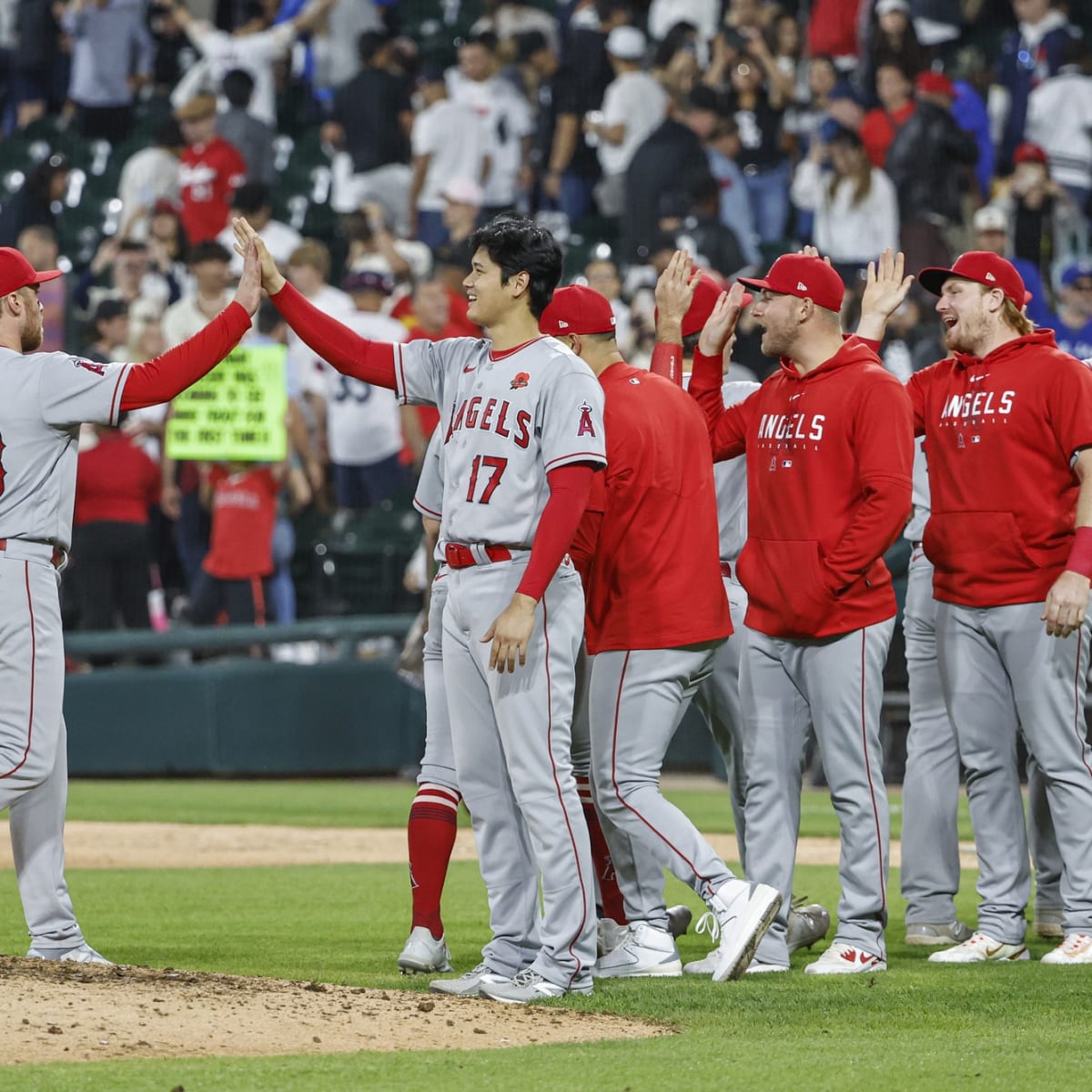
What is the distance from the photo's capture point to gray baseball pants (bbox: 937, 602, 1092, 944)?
6184 millimetres

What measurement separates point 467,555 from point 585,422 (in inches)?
18.6

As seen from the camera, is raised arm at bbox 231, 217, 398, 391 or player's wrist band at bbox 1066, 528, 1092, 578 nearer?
raised arm at bbox 231, 217, 398, 391

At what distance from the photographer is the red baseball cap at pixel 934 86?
14.9 meters

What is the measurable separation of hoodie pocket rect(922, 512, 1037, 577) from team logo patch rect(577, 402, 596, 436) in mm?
1621

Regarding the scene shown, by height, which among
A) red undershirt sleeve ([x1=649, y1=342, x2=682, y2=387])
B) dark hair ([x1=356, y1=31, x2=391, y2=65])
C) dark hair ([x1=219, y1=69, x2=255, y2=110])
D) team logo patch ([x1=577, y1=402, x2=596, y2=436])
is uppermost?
dark hair ([x1=356, y1=31, x2=391, y2=65])

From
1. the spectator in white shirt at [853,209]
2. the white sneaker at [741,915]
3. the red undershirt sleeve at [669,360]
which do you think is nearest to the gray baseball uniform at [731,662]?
the red undershirt sleeve at [669,360]

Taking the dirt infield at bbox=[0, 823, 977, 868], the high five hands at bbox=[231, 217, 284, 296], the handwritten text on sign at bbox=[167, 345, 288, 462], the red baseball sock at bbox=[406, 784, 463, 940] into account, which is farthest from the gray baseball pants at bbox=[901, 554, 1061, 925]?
the handwritten text on sign at bbox=[167, 345, 288, 462]

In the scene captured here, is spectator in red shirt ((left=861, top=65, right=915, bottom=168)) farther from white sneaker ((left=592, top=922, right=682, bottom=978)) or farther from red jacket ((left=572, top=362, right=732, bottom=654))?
white sneaker ((left=592, top=922, right=682, bottom=978))

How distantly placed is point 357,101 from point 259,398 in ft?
19.3

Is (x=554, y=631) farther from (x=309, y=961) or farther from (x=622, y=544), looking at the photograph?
(x=309, y=961)

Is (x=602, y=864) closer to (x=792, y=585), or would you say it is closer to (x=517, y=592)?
(x=792, y=585)

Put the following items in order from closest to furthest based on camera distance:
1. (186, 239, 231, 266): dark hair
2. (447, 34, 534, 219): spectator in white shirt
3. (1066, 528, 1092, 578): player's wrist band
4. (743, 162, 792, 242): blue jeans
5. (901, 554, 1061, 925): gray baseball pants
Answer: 1. (1066, 528, 1092, 578): player's wrist band
2. (901, 554, 1061, 925): gray baseball pants
3. (186, 239, 231, 266): dark hair
4. (743, 162, 792, 242): blue jeans
5. (447, 34, 534, 219): spectator in white shirt

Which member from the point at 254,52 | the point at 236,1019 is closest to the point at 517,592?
the point at 236,1019

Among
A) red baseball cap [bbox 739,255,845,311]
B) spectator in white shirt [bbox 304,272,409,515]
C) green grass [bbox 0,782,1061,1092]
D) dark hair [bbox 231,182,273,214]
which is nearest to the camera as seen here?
green grass [bbox 0,782,1061,1092]
